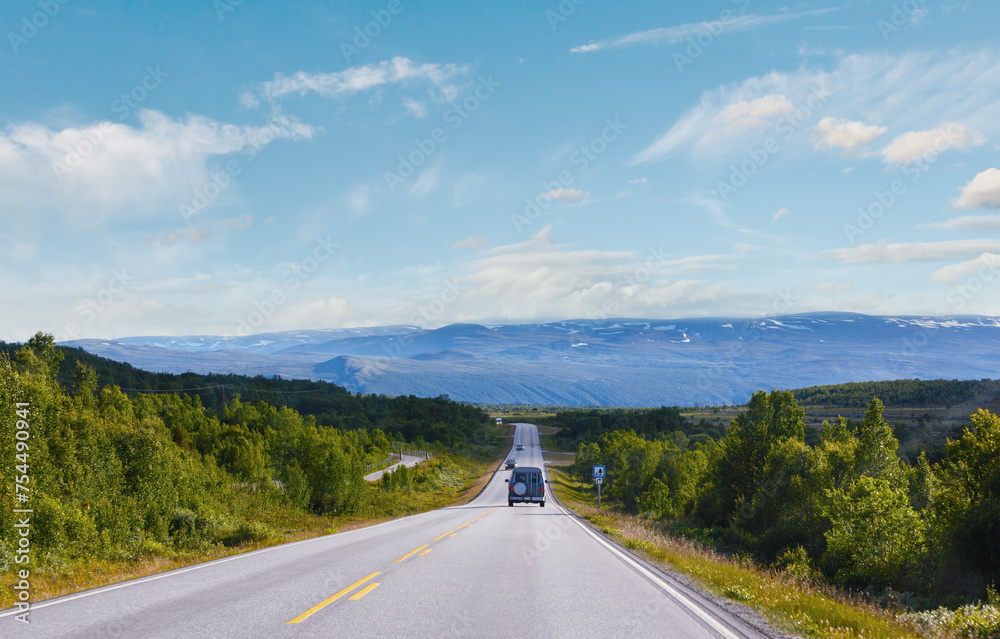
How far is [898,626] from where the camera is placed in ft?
27.3

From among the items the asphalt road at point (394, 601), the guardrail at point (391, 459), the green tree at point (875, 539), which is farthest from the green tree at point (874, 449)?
the guardrail at point (391, 459)

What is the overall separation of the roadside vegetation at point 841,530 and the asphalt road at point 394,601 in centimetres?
156

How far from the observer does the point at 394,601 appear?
866cm

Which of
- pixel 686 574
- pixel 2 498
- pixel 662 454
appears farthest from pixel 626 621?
pixel 662 454

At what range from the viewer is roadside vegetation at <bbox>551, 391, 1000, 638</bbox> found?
948 centimetres

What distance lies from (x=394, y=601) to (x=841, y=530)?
749 inches

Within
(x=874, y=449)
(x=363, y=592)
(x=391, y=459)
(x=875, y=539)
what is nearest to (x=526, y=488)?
(x=874, y=449)

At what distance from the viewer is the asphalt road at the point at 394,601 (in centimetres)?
712

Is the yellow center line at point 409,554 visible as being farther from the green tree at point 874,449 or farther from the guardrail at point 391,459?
the guardrail at point 391,459

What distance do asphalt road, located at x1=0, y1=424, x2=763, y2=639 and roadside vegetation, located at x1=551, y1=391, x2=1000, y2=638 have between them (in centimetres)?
156

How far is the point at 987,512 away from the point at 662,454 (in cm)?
5690

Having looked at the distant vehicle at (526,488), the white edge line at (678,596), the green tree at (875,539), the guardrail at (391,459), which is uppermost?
the white edge line at (678,596)

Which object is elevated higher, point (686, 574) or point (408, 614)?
point (408, 614)

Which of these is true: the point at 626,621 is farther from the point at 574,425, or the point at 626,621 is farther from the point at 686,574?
the point at 574,425
